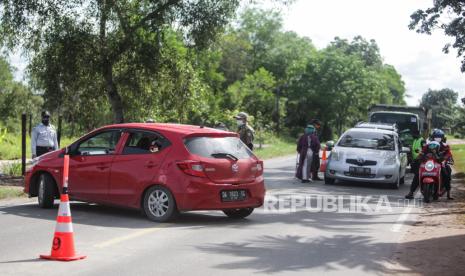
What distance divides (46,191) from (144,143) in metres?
2.17

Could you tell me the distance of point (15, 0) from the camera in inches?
742

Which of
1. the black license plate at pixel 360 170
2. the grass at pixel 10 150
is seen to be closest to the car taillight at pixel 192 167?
the black license plate at pixel 360 170

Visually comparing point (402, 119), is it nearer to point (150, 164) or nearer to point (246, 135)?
point (246, 135)

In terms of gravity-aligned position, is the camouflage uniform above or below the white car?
above

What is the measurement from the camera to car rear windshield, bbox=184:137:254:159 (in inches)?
429

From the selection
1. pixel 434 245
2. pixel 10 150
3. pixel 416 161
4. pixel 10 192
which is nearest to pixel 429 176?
pixel 416 161

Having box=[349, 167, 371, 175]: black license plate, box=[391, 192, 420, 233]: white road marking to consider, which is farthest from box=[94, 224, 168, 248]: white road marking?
box=[349, 167, 371, 175]: black license plate

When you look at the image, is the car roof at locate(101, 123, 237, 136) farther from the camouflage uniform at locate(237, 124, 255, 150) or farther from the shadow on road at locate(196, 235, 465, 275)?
the camouflage uniform at locate(237, 124, 255, 150)

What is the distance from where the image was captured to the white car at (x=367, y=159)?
736 inches

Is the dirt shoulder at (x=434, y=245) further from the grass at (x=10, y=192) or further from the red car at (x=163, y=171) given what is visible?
the grass at (x=10, y=192)

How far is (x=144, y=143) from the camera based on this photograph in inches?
444

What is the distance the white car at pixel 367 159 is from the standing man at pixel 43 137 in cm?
749

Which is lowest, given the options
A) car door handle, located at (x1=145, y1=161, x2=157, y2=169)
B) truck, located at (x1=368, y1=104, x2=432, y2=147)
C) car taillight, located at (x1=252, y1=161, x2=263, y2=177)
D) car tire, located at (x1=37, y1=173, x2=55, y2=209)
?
car tire, located at (x1=37, y1=173, x2=55, y2=209)

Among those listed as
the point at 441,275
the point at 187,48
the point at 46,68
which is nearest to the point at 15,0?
the point at 46,68
